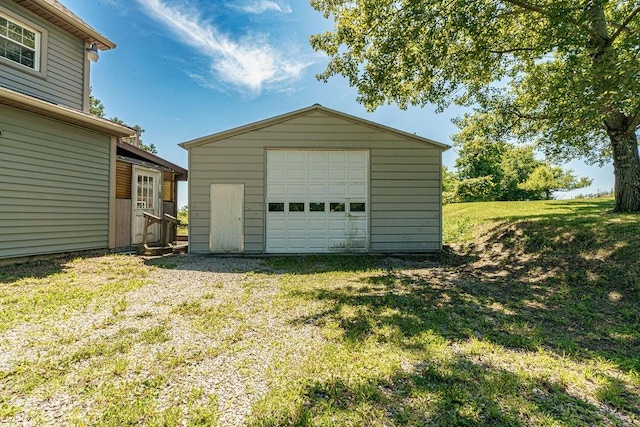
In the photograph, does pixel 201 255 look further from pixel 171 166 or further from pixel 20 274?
pixel 171 166

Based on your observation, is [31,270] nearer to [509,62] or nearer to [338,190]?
[338,190]

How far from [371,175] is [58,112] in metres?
7.33

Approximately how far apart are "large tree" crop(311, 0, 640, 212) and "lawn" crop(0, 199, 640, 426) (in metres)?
3.09

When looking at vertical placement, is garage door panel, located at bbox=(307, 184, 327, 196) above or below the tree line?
below

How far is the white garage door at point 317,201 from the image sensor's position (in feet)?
26.3

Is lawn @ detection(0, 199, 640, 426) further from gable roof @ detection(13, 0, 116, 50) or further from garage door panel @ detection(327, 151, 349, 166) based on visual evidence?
gable roof @ detection(13, 0, 116, 50)

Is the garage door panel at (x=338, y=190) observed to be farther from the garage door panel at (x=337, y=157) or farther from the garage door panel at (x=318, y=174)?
the garage door panel at (x=337, y=157)

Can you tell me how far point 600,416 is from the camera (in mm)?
1801

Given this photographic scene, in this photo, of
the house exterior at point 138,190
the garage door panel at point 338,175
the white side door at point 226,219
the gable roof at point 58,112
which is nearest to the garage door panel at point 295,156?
the garage door panel at point 338,175

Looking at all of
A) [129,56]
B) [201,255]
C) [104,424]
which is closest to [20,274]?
[201,255]

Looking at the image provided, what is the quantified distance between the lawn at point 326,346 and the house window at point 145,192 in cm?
384

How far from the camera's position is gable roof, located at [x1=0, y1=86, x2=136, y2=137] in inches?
216

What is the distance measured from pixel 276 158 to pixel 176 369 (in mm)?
6415

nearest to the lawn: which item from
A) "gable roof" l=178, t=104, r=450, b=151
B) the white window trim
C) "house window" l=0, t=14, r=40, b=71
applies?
"gable roof" l=178, t=104, r=450, b=151
